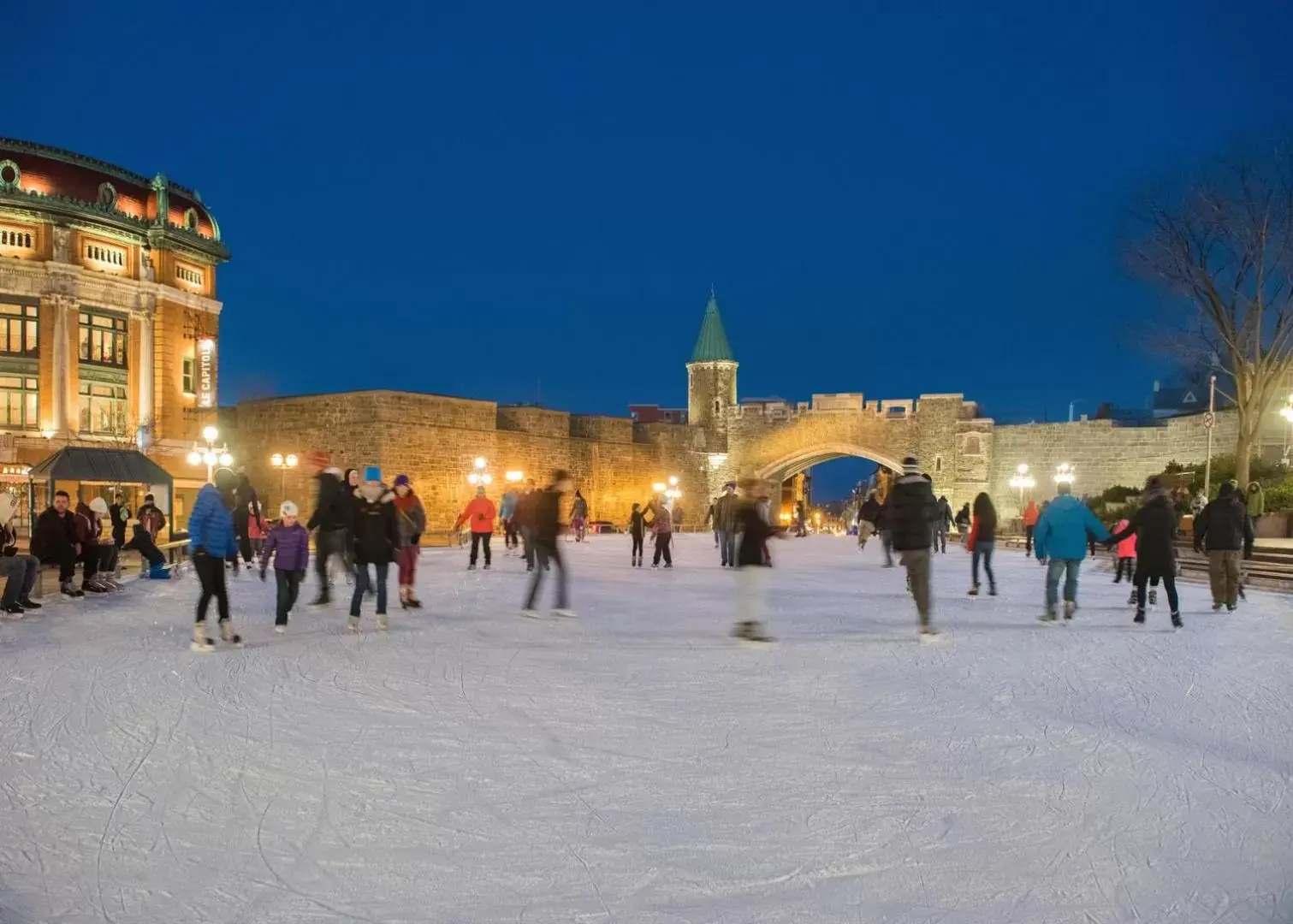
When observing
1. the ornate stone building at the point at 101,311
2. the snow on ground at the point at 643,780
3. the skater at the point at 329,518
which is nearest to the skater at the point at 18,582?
the snow on ground at the point at 643,780

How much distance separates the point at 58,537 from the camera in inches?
329

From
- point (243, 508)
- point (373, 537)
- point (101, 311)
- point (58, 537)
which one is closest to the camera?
point (373, 537)

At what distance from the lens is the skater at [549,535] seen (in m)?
7.20

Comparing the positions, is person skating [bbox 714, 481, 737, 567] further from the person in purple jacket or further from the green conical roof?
the green conical roof

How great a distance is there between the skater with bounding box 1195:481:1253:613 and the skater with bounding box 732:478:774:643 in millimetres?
4446

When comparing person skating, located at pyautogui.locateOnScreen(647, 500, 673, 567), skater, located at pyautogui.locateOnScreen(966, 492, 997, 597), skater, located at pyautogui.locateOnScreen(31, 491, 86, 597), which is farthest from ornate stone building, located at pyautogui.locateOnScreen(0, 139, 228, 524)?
skater, located at pyautogui.locateOnScreen(966, 492, 997, 597)

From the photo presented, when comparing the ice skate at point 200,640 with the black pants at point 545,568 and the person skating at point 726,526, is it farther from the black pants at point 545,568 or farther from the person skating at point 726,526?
the person skating at point 726,526

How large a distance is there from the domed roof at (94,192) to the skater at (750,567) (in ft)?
69.6

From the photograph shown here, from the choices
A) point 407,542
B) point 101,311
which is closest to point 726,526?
point 407,542

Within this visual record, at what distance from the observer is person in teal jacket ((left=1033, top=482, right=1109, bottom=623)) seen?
7016mm

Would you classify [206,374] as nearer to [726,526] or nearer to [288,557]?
[726,526]

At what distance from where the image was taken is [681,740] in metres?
3.69

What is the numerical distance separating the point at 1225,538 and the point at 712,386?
30.0 m

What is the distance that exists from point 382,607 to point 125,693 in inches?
82.9
